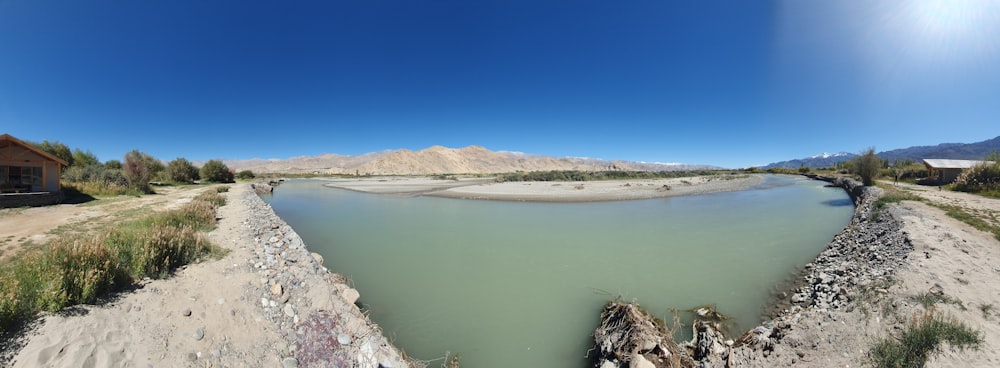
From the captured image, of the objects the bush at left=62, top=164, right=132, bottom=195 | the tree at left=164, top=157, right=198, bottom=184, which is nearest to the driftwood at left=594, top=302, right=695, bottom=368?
the bush at left=62, top=164, right=132, bottom=195

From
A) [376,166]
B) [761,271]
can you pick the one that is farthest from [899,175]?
[376,166]

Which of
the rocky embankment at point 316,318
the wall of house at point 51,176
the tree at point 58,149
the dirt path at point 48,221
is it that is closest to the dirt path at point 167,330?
the rocky embankment at point 316,318

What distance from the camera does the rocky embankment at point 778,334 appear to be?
4.12 m

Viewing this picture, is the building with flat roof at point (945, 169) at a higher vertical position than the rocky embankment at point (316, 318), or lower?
higher

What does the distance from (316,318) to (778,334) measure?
6.86 metres

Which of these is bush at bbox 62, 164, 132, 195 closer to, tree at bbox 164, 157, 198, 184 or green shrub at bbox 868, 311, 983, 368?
tree at bbox 164, 157, 198, 184

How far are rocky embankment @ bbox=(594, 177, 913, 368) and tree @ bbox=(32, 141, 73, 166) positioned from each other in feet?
137

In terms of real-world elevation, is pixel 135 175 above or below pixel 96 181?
above

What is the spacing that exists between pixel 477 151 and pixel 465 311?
134516mm

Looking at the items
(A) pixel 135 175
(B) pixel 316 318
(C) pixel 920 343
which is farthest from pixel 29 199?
(C) pixel 920 343

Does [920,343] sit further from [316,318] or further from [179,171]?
[179,171]

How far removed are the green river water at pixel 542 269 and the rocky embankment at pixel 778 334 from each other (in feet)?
1.62

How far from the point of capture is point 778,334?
183 inches

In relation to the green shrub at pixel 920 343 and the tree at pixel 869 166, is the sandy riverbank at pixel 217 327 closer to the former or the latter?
the green shrub at pixel 920 343
